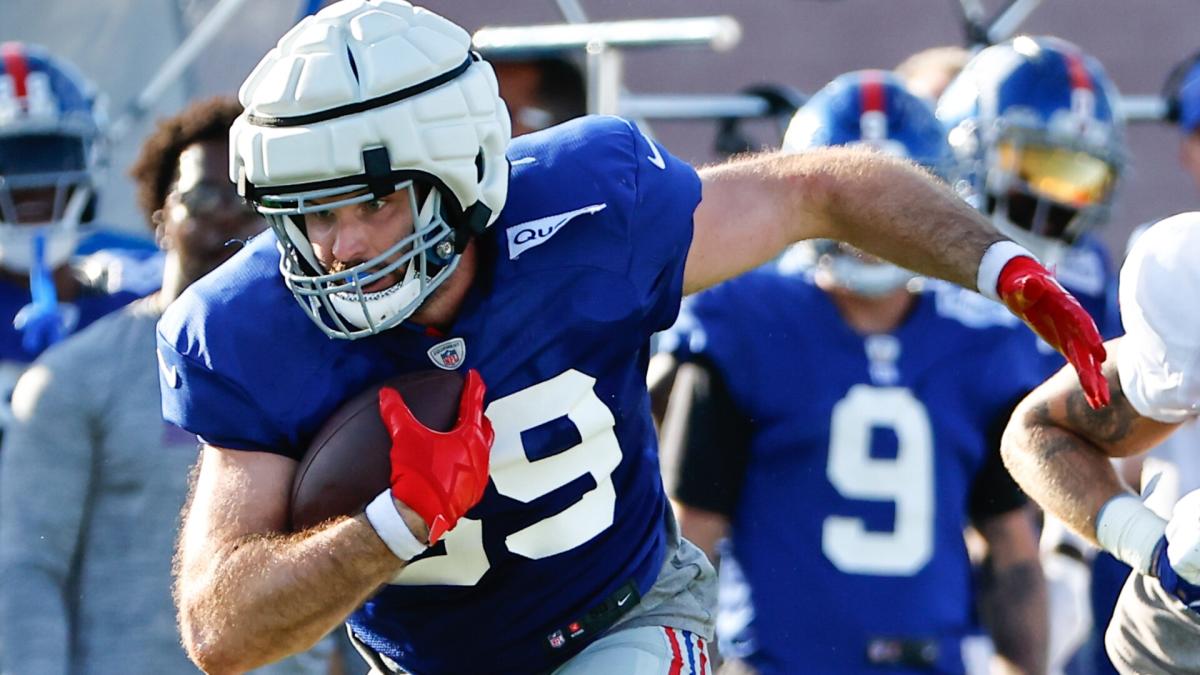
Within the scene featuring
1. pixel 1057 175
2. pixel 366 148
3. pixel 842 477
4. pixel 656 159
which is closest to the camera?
pixel 366 148

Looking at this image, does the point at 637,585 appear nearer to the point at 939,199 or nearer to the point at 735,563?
the point at 939,199

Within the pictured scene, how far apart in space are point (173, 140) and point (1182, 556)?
237cm

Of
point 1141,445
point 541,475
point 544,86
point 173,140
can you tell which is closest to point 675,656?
point 541,475

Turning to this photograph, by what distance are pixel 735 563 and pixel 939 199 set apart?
1.22m

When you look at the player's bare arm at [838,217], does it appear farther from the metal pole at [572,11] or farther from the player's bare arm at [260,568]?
the metal pole at [572,11]

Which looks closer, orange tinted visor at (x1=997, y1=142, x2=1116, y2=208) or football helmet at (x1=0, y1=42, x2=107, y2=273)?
orange tinted visor at (x1=997, y1=142, x2=1116, y2=208)

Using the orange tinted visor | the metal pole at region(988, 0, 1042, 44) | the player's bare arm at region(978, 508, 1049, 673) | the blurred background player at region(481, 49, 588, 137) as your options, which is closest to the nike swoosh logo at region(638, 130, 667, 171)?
the player's bare arm at region(978, 508, 1049, 673)

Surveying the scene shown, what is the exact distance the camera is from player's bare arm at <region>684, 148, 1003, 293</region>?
348 centimetres

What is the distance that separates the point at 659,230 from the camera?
3389 millimetres

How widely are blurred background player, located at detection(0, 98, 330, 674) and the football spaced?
1.20 meters

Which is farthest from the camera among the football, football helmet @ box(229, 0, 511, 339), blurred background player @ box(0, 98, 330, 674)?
blurred background player @ box(0, 98, 330, 674)

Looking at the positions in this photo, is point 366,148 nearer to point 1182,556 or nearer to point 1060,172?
point 1182,556

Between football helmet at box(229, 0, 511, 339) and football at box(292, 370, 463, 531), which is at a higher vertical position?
football helmet at box(229, 0, 511, 339)

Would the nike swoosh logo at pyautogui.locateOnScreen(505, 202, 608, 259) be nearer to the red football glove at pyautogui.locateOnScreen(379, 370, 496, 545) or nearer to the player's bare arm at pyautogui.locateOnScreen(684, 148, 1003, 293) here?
the player's bare arm at pyautogui.locateOnScreen(684, 148, 1003, 293)
